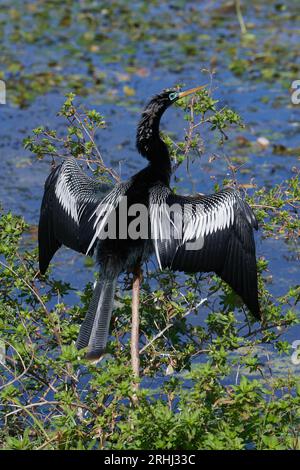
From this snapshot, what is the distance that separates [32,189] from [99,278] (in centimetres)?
421

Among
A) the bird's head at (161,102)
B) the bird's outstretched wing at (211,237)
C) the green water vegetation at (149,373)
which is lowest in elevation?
the green water vegetation at (149,373)

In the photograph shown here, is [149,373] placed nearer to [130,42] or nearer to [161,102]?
[161,102]

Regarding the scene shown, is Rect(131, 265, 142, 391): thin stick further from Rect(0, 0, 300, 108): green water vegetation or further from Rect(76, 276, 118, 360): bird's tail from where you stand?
Rect(0, 0, 300, 108): green water vegetation

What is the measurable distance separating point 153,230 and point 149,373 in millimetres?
757

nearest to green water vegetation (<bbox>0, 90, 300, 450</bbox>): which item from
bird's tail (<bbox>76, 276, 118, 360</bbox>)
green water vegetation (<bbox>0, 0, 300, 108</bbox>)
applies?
bird's tail (<bbox>76, 276, 118, 360</bbox>)

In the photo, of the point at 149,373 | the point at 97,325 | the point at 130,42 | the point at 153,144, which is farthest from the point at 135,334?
the point at 130,42

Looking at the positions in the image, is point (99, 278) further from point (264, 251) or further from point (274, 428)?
point (264, 251)

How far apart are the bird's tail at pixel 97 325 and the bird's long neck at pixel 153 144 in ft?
2.83

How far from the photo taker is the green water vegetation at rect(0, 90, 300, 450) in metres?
4.58

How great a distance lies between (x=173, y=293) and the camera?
562 cm

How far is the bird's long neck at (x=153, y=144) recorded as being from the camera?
→ 5.86 metres

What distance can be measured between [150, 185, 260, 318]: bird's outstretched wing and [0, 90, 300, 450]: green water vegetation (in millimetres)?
170

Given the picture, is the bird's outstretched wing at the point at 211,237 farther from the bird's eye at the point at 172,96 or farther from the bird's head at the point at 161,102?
the bird's eye at the point at 172,96

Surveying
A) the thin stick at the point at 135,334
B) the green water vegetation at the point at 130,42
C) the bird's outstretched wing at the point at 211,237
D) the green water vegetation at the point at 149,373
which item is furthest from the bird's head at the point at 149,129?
the green water vegetation at the point at 130,42
